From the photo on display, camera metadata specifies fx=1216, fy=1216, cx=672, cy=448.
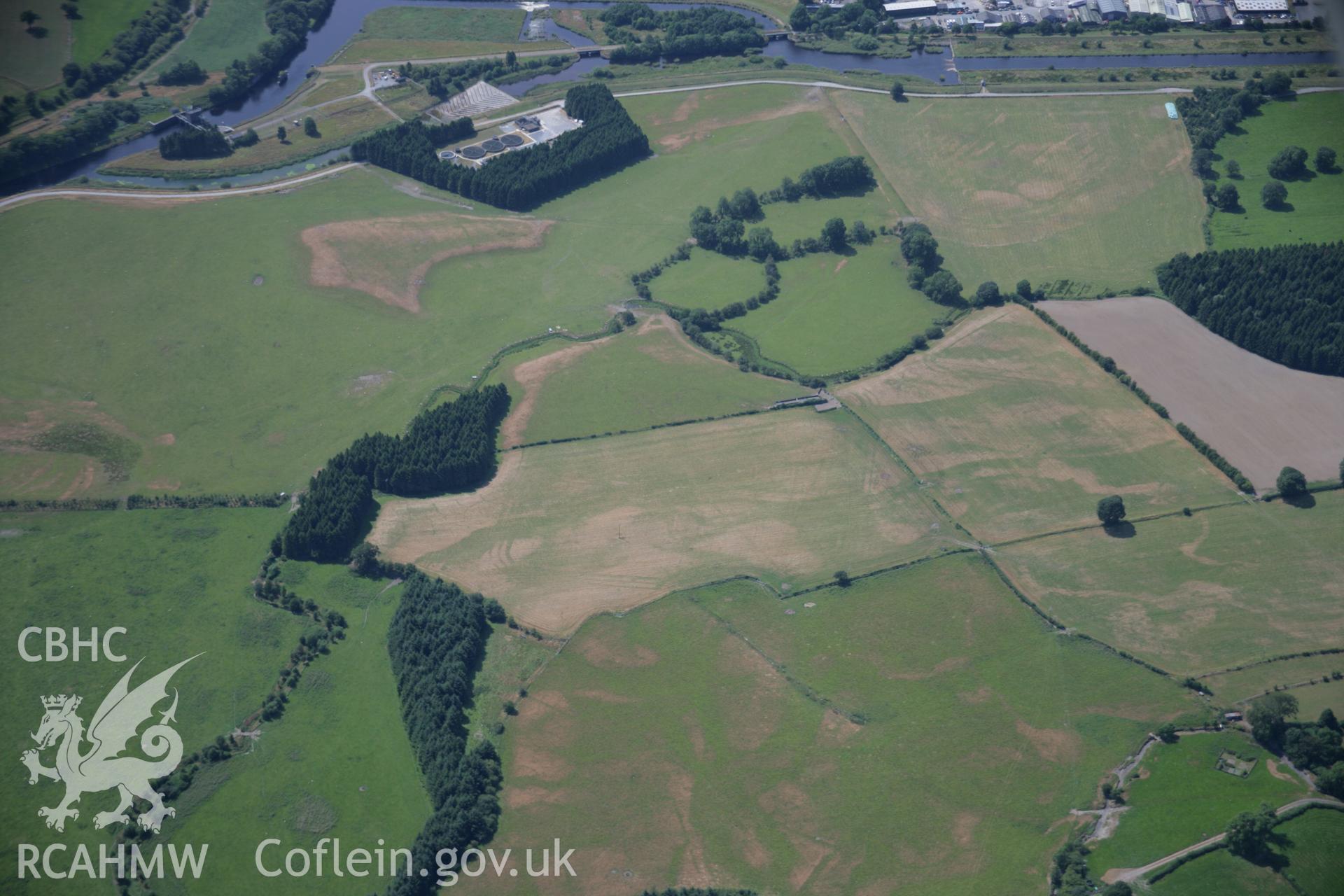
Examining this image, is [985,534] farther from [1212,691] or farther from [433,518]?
[433,518]

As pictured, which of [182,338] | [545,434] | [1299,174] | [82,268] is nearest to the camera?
[545,434]

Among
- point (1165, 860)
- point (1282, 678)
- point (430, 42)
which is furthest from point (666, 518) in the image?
point (430, 42)

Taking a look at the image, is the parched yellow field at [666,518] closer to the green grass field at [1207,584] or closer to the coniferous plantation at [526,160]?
the green grass field at [1207,584]

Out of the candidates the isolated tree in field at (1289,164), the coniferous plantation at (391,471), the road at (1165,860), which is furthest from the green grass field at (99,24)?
the road at (1165,860)

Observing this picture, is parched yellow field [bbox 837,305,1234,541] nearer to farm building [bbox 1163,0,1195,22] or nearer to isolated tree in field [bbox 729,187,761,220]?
isolated tree in field [bbox 729,187,761,220]

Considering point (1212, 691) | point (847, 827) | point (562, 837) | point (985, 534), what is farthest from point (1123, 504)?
point (562, 837)

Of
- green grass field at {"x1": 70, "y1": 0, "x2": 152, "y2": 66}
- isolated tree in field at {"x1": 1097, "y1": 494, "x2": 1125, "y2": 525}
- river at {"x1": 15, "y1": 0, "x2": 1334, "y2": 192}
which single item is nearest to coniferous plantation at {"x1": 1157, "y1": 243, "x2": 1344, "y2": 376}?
isolated tree in field at {"x1": 1097, "y1": 494, "x2": 1125, "y2": 525}

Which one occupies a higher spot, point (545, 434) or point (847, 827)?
point (545, 434)

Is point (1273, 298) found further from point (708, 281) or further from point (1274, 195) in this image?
point (708, 281)
